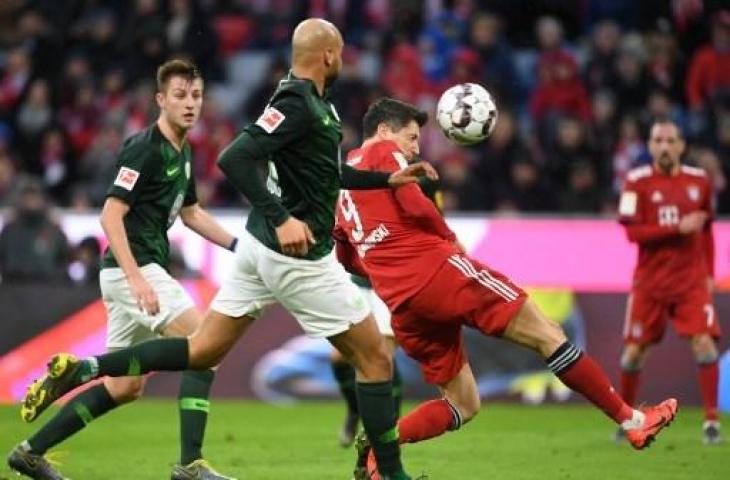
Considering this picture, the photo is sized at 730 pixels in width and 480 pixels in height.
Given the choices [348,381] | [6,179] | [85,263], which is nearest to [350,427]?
[348,381]

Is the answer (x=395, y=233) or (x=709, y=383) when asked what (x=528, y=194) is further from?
(x=395, y=233)

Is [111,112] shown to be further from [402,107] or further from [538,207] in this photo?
[402,107]

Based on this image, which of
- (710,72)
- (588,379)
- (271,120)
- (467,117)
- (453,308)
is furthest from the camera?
(710,72)

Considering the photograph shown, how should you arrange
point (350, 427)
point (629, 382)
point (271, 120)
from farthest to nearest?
point (629, 382) < point (350, 427) < point (271, 120)

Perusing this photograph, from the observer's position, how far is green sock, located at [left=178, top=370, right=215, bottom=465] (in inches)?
310

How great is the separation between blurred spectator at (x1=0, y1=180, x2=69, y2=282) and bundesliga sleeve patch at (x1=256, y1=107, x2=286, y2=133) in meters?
7.92

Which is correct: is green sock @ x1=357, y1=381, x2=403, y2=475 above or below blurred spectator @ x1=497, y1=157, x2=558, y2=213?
below

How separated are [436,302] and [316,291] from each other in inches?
34.6

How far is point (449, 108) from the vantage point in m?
8.48

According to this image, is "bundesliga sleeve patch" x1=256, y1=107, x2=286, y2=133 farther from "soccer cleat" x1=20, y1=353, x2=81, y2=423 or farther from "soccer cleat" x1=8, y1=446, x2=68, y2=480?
"soccer cleat" x1=8, y1=446, x2=68, y2=480

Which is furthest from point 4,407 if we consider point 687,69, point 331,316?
point 687,69

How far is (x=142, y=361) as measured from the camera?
741 cm

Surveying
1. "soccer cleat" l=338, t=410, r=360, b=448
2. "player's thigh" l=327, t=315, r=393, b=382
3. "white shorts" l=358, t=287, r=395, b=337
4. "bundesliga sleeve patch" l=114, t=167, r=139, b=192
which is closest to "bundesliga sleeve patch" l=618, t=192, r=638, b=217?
"white shorts" l=358, t=287, r=395, b=337

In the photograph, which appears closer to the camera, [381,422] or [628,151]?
[381,422]
